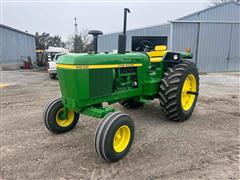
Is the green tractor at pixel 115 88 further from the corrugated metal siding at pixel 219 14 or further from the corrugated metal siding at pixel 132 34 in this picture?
the corrugated metal siding at pixel 219 14

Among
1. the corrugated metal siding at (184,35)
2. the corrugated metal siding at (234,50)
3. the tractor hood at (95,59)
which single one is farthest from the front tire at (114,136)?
the corrugated metal siding at (234,50)

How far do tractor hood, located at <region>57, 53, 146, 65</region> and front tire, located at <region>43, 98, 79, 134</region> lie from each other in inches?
34.2

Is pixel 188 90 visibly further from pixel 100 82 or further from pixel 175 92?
pixel 100 82

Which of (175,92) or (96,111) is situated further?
(175,92)

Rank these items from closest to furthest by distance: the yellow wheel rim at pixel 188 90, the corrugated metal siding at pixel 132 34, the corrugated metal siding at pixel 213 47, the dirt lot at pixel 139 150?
the dirt lot at pixel 139 150 < the yellow wheel rim at pixel 188 90 < the corrugated metal siding at pixel 213 47 < the corrugated metal siding at pixel 132 34

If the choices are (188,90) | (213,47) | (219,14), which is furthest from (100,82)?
(219,14)

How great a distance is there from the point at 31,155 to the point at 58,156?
38 cm

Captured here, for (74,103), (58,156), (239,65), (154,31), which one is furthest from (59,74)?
(239,65)

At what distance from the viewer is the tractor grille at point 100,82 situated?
3.03 meters

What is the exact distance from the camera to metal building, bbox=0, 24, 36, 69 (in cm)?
1727

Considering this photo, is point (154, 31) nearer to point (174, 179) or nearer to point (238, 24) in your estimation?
point (238, 24)

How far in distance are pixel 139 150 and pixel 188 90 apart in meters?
2.08

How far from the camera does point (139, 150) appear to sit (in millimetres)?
3141

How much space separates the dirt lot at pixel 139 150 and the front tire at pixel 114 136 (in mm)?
137
